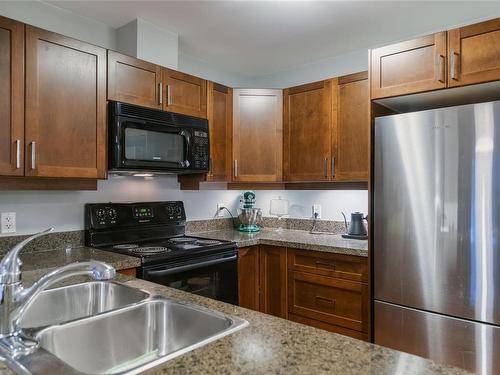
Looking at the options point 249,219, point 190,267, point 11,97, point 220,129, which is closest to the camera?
point 11,97

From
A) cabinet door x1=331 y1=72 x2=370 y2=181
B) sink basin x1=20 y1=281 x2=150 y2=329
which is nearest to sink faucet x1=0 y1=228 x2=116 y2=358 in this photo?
sink basin x1=20 y1=281 x2=150 y2=329

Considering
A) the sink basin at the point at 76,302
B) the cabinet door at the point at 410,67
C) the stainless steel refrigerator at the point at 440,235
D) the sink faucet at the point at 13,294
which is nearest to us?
the sink faucet at the point at 13,294

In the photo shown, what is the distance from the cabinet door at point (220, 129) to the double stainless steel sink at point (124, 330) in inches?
66.2

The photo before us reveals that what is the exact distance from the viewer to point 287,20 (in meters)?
2.57

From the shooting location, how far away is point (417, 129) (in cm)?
206

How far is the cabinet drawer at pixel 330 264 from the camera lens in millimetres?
2428

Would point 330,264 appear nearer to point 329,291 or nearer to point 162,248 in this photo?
point 329,291

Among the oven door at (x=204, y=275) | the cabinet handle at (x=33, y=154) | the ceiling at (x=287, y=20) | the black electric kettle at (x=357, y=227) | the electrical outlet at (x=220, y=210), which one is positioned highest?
the ceiling at (x=287, y=20)

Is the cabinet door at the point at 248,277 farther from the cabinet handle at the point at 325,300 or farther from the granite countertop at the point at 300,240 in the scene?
the cabinet handle at the point at 325,300

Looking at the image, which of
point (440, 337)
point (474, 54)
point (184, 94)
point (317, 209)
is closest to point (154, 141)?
point (184, 94)

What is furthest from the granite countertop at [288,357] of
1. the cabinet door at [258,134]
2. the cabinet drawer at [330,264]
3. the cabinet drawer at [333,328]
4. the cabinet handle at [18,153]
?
the cabinet door at [258,134]

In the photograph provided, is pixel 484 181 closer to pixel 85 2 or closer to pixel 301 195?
pixel 301 195

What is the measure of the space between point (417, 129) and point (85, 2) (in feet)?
6.92

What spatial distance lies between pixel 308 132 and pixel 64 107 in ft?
5.82
